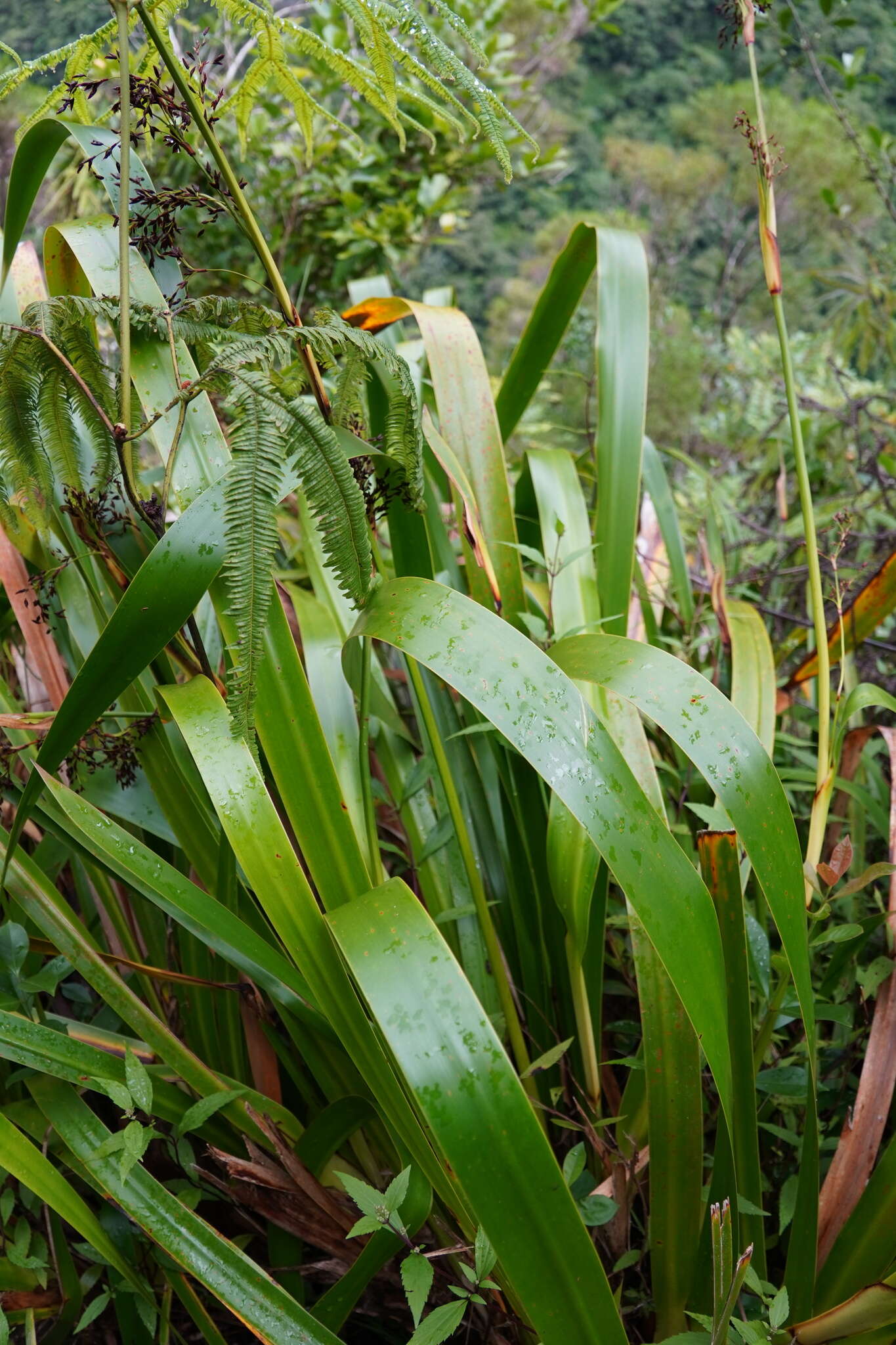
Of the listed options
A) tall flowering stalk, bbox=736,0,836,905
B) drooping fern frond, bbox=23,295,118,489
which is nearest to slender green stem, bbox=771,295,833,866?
tall flowering stalk, bbox=736,0,836,905

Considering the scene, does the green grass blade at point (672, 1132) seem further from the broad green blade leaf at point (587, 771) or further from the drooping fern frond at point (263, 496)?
the drooping fern frond at point (263, 496)

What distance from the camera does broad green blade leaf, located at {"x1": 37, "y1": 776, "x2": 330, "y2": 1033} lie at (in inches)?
19.4

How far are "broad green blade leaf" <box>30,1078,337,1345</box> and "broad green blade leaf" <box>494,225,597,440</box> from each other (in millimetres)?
630

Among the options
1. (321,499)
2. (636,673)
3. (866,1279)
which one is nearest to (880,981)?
(866,1279)

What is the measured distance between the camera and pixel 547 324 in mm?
779

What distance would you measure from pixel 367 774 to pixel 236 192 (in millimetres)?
336

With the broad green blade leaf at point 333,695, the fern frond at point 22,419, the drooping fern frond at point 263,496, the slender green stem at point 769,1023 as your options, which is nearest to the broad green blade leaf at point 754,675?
the slender green stem at point 769,1023

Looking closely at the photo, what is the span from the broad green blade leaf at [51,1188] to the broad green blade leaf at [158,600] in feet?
0.84

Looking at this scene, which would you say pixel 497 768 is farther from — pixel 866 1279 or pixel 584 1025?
pixel 866 1279

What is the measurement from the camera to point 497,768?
2.18ft

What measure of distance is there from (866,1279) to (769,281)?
0.65 metres

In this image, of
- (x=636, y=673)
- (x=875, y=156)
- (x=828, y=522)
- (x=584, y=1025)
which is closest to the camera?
(x=636, y=673)

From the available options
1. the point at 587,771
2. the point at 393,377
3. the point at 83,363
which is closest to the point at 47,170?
the point at 83,363

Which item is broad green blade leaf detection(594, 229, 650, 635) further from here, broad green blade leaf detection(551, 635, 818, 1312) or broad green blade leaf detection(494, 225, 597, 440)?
broad green blade leaf detection(551, 635, 818, 1312)
